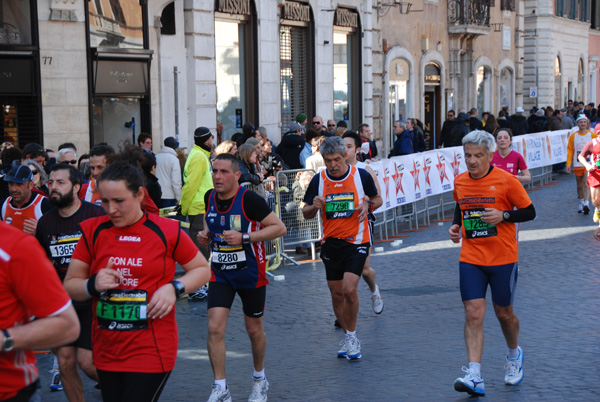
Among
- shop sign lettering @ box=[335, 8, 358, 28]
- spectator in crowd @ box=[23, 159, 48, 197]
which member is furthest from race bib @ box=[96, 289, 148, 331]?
shop sign lettering @ box=[335, 8, 358, 28]

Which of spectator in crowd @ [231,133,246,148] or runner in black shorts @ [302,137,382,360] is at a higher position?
spectator in crowd @ [231,133,246,148]

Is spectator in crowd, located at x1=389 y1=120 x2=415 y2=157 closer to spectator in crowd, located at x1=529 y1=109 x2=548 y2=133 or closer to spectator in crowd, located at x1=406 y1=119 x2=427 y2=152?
spectator in crowd, located at x1=406 y1=119 x2=427 y2=152

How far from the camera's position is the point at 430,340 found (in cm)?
821

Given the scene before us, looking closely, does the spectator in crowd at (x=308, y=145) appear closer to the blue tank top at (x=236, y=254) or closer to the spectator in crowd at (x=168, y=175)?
the spectator in crowd at (x=168, y=175)

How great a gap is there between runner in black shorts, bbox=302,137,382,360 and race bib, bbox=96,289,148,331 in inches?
137

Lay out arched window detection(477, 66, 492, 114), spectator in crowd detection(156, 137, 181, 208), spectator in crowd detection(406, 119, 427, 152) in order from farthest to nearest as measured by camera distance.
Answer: arched window detection(477, 66, 492, 114)
spectator in crowd detection(406, 119, 427, 152)
spectator in crowd detection(156, 137, 181, 208)

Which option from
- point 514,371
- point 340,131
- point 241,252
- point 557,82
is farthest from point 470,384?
point 557,82

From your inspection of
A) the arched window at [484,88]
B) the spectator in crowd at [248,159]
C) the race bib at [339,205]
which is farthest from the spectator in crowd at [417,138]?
the arched window at [484,88]

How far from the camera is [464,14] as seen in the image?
32.8m

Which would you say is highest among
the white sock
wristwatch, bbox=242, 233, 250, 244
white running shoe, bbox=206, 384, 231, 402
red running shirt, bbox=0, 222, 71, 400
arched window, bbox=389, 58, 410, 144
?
arched window, bbox=389, 58, 410, 144

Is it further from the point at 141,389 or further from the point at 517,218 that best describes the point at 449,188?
the point at 141,389

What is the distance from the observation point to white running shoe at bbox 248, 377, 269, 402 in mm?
6461

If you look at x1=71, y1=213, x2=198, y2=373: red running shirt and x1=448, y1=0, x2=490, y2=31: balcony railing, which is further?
x1=448, y1=0, x2=490, y2=31: balcony railing

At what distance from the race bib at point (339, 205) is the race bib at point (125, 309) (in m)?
3.68
